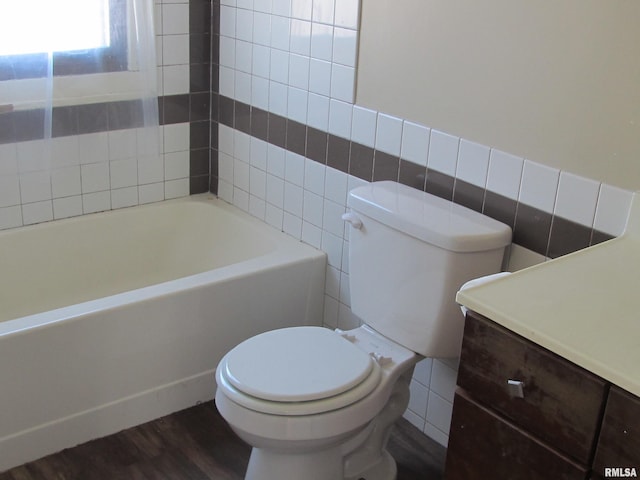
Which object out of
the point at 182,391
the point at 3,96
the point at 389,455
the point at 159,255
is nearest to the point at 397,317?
the point at 389,455

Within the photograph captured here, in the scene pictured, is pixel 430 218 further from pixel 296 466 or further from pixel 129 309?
pixel 129 309

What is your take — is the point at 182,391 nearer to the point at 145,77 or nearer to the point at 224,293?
the point at 224,293

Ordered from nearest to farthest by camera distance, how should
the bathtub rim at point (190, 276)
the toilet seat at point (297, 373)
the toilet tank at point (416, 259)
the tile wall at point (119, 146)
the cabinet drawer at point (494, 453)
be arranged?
the cabinet drawer at point (494, 453) < the toilet seat at point (297, 373) < the toilet tank at point (416, 259) < the bathtub rim at point (190, 276) < the tile wall at point (119, 146)

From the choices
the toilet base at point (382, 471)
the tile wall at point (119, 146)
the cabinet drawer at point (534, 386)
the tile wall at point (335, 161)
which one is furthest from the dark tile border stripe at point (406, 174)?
the toilet base at point (382, 471)

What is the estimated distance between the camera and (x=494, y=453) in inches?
63.9

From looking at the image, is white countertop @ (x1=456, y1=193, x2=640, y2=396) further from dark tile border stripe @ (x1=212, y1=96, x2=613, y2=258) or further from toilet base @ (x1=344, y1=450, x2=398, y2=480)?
toilet base @ (x1=344, y1=450, x2=398, y2=480)

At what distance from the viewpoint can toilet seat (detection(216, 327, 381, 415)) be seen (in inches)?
80.0

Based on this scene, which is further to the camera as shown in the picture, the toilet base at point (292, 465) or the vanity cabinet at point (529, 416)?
the toilet base at point (292, 465)

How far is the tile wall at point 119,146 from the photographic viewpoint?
9.41ft

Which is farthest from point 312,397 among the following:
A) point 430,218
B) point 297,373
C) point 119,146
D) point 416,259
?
point 119,146

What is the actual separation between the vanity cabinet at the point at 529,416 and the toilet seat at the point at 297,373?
420 millimetres

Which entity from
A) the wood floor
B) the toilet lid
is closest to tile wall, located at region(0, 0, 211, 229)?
the wood floor

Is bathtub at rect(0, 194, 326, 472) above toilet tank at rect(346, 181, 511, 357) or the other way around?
the other way around

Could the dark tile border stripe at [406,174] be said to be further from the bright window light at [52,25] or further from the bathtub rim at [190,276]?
the bright window light at [52,25]
